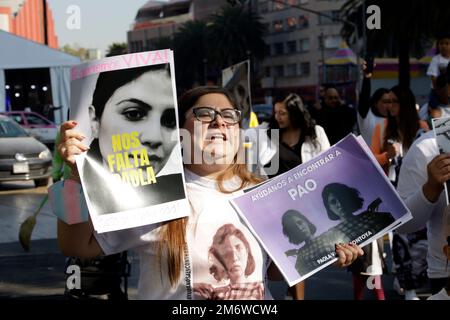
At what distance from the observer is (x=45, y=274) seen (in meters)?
7.40

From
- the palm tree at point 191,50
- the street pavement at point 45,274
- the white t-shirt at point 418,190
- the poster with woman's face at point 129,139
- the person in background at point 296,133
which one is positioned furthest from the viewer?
the palm tree at point 191,50

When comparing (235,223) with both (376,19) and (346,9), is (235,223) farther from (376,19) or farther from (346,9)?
(346,9)

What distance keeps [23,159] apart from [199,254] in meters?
13.1

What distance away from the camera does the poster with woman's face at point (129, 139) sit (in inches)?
89.0

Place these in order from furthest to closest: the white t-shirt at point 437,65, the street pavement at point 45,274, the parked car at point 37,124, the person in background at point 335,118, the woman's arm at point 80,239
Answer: the parked car at point 37,124
the white t-shirt at point 437,65
the person in background at point 335,118
the street pavement at point 45,274
the woman's arm at point 80,239

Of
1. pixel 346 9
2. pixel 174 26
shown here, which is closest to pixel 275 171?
pixel 346 9

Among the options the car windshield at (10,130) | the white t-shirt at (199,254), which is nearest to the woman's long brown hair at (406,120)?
the white t-shirt at (199,254)

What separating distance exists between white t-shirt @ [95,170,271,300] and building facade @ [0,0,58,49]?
38.9 m

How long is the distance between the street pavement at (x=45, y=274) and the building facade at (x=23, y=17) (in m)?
31.8

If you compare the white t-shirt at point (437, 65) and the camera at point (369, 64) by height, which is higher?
the camera at point (369, 64)

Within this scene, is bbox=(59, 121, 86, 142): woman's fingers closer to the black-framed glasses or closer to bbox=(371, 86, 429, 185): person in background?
the black-framed glasses

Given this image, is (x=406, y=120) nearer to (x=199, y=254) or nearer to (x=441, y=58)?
(x=441, y=58)

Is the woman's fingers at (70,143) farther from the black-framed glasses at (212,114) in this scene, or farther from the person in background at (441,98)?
the person in background at (441,98)

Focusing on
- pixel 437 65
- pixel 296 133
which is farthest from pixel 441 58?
pixel 296 133
